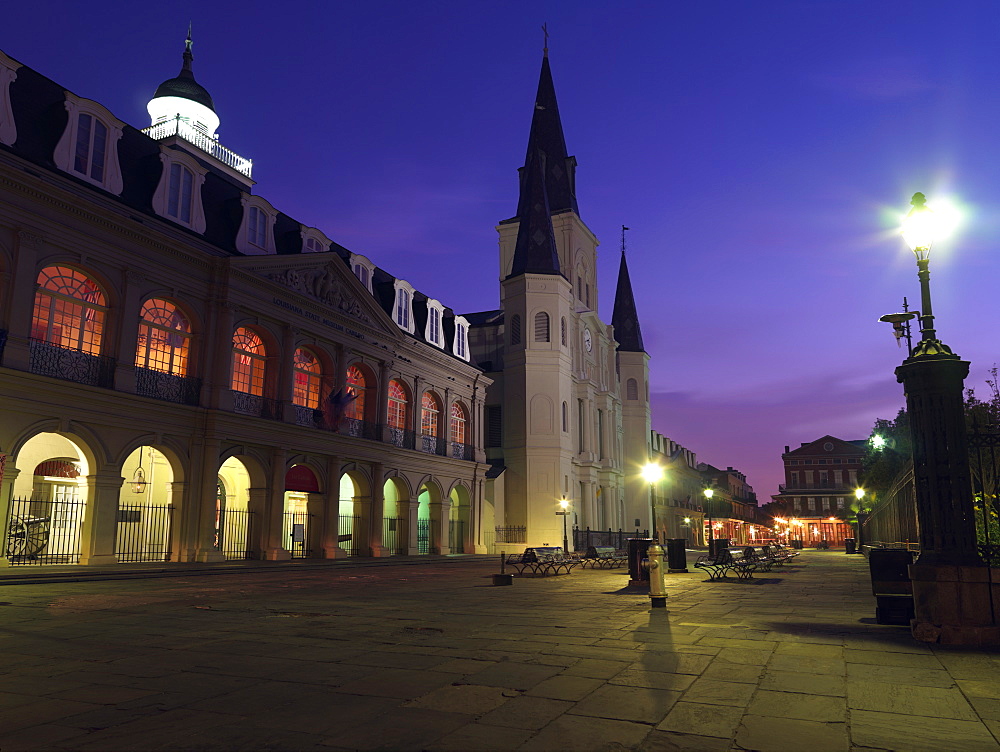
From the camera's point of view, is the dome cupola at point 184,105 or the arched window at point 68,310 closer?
the arched window at point 68,310

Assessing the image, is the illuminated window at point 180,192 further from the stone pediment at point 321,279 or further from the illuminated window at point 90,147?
the illuminated window at point 90,147

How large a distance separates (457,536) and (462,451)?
451 cm

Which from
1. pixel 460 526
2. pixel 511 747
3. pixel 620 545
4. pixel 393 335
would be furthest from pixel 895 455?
pixel 511 747

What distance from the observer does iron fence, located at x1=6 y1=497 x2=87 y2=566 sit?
20.5 m

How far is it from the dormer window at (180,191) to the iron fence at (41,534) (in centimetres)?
926

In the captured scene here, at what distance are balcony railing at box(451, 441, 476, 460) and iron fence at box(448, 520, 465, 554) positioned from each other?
3435 millimetres

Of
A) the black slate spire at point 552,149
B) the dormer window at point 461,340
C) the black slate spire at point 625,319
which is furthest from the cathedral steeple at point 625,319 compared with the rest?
the dormer window at point 461,340

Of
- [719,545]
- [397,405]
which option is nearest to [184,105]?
[397,405]

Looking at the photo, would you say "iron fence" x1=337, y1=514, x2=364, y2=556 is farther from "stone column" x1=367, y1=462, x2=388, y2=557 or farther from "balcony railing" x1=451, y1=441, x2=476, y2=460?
"balcony railing" x1=451, y1=441, x2=476, y2=460

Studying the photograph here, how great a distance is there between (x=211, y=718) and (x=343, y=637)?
366 cm

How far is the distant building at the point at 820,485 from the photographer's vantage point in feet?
347

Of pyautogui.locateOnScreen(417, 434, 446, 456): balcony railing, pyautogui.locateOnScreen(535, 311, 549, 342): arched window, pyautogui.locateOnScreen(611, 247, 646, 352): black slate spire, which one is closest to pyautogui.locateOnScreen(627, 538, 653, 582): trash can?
pyautogui.locateOnScreen(417, 434, 446, 456): balcony railing

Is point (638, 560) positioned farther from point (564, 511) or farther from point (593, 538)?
point (593, 538)

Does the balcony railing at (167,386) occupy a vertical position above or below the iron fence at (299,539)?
above
